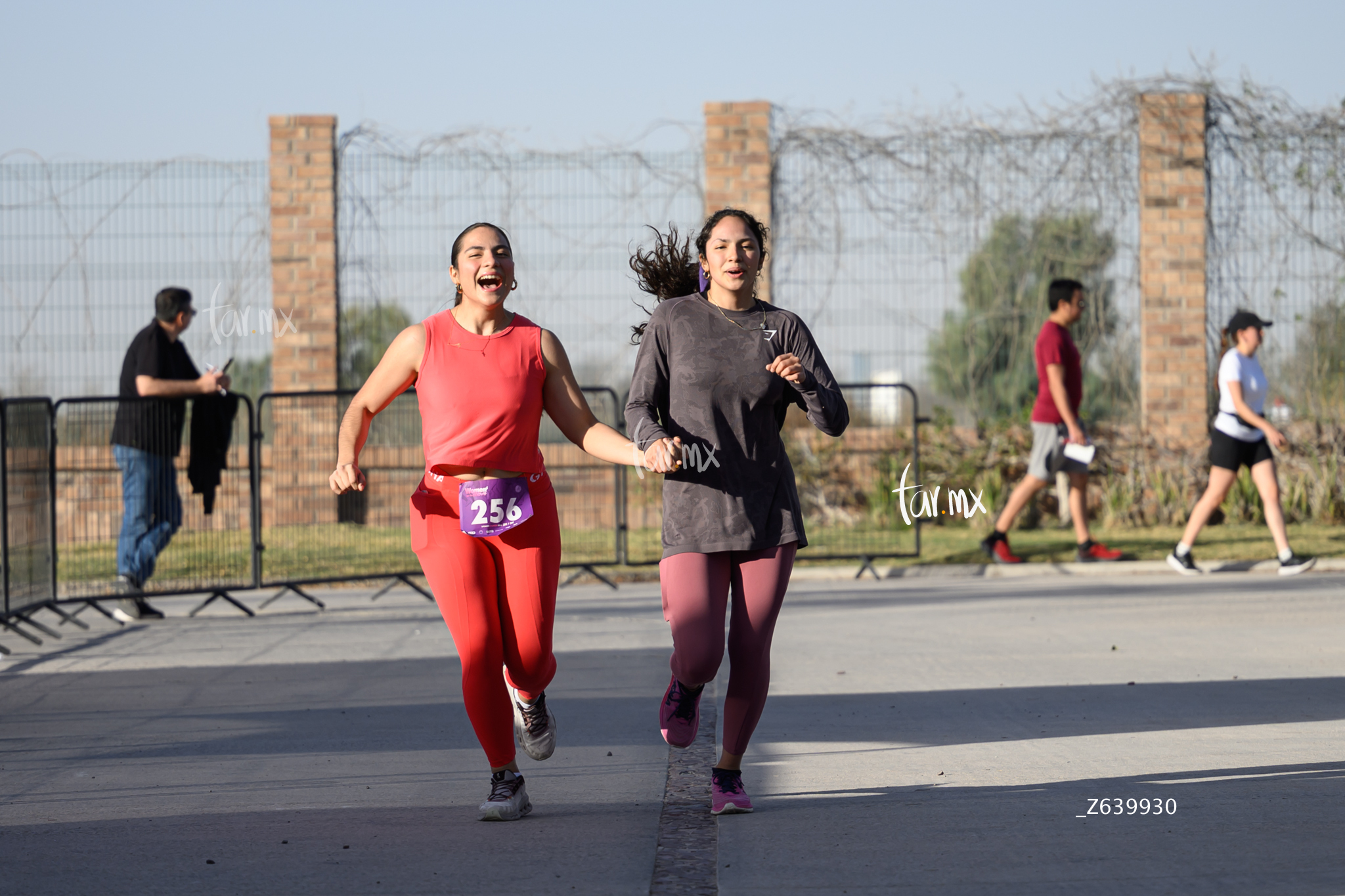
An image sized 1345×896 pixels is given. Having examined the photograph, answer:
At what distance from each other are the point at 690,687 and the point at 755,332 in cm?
115

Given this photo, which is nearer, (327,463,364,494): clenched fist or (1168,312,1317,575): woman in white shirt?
(327,463,364,494): clenched fist

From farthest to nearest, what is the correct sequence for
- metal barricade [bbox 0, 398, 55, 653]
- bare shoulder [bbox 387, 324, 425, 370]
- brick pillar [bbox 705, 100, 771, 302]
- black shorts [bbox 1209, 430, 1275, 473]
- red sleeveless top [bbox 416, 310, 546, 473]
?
brick pillar [bbox 705, 100, 771, 302] < black shorts [bbox 1209, 430, 1275, 473] < metal barricade [bbox 0, 398, 55, 653] < bare shoulder [bbox 387, 324, 425, 370] < red sleeveless top [bbox 416, 310, 546, 473]

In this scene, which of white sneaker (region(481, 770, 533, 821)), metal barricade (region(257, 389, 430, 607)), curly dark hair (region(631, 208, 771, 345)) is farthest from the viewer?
metal barricade (region(257, 389, 430, 607))

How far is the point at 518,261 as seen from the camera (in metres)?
13.7

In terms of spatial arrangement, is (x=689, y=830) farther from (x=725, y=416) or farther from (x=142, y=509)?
(x=142, y=509)

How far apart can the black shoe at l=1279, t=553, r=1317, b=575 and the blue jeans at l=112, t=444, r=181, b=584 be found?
7545 mm

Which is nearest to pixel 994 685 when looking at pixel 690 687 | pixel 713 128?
pixel 690 687

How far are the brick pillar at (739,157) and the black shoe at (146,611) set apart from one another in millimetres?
6342

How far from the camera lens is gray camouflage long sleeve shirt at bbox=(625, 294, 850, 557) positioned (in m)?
4.47

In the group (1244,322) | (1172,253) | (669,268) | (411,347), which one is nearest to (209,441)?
(411,347)

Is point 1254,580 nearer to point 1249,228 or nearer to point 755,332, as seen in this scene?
point 1249,228

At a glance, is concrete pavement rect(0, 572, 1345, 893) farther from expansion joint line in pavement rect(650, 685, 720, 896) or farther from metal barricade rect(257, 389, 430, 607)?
metal barricade rect(257, 389, 430, 607)

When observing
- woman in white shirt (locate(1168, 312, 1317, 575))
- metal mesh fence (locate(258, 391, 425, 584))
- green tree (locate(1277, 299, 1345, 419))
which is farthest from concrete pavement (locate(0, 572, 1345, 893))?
green tree (locate(1277, 299, 1345, 419))

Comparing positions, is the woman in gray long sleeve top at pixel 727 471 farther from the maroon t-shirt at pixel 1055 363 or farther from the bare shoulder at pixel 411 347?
the maroon t-shirt at pixel 1055 363
